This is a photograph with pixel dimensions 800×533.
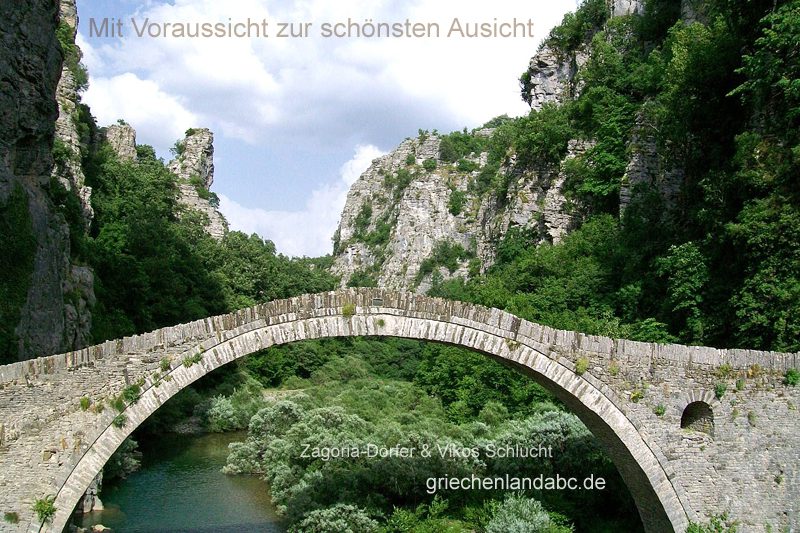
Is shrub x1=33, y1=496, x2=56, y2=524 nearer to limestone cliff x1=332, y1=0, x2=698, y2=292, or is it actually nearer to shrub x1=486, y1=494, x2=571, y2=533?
shrub x1=486, y1=494, x2=571, y2=533

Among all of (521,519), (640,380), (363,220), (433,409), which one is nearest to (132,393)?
A: (640,380)

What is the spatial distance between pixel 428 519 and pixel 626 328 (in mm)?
9503

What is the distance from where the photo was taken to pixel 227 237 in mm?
47781

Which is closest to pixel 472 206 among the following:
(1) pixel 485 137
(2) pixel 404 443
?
(1) pixel 485 137

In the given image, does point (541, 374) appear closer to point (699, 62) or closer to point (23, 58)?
point (699, 62)

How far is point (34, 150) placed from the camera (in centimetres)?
1905

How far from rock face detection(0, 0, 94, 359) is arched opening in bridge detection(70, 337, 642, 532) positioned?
515 cm

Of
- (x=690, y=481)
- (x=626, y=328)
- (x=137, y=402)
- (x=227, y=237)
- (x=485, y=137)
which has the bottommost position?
(x=690, y=481)

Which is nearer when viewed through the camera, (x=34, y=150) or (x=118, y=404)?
(x=118, y=404)

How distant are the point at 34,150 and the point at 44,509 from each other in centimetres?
1299

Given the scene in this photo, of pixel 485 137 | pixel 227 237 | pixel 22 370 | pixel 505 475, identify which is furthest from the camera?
pixel 485 137

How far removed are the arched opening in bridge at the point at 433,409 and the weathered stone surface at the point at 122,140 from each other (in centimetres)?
2180

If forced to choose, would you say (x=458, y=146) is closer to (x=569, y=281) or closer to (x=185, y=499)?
(x=569, y=281)

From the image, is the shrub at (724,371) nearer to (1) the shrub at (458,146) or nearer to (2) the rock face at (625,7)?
(2) the rock face at (625,7)
